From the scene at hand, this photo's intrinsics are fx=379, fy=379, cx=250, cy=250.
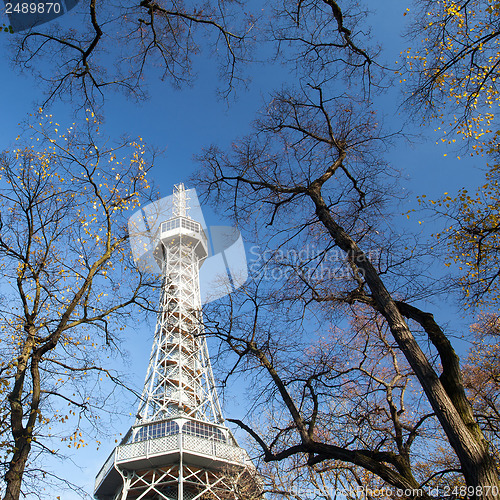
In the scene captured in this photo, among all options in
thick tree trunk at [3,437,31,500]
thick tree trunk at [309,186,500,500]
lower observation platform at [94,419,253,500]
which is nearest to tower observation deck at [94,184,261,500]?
lower observation platform at [94,419,253,500]

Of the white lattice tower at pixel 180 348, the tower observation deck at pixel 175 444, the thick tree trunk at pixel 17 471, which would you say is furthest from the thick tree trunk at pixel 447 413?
the white lattice tower at pixel 180 348

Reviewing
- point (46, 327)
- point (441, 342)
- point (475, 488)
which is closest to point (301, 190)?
point (441, 342)

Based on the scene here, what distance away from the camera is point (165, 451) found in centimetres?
2038

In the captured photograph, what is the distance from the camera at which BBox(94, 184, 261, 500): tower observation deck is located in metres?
19.9

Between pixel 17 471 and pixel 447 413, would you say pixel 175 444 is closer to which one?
pixel 17 471

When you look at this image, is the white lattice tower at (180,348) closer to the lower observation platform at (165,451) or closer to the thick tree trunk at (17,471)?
the lower observation platform at (165,451)

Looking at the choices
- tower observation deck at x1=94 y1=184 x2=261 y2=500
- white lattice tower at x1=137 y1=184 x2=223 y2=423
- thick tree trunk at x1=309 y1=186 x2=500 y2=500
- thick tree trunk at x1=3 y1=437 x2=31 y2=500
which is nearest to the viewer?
thick tree trunk at x1=309 y1=186 x2=500 y2=500

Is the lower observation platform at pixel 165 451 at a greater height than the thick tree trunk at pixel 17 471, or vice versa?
the lower observation platform at pixel 165 451

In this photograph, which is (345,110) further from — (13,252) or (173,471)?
(173,471)

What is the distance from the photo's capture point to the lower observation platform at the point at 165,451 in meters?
20.5

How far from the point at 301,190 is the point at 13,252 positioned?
534cm

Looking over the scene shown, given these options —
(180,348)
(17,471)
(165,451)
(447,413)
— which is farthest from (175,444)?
(447,413)

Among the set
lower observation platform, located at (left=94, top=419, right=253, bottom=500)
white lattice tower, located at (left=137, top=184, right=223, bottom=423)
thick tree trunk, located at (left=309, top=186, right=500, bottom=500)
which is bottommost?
thick tree trunk, located at (left=309, top=186, right=500, bottom=500)

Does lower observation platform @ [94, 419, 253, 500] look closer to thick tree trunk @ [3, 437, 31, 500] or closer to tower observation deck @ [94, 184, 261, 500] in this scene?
tower observation deck @ [94, 184, 261, 500]
